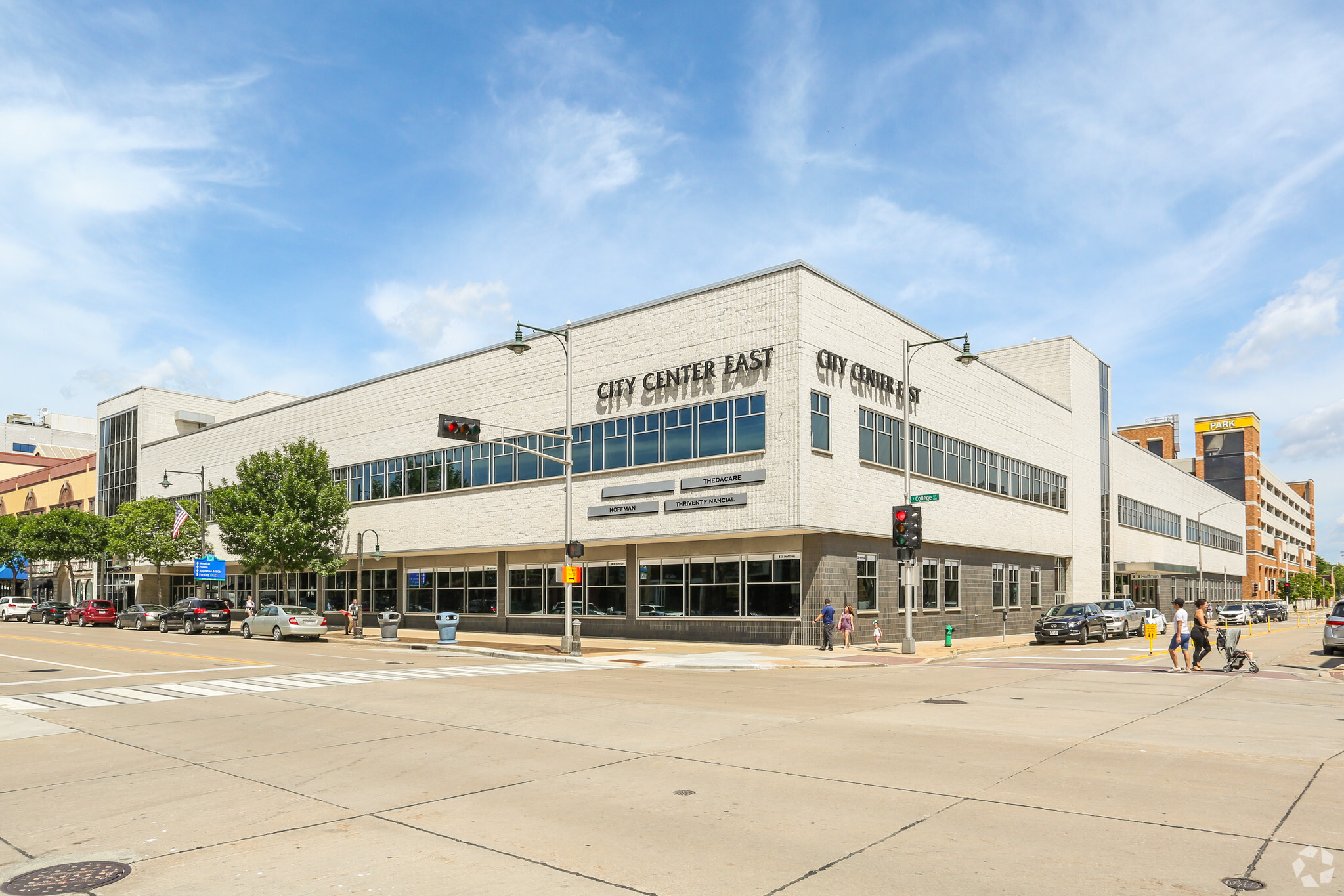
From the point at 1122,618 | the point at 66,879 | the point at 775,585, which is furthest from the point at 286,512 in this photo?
the point at 66,879

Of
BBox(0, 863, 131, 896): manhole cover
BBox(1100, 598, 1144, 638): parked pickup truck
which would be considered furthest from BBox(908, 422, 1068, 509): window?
BBox(0, 863, 131, 896): manhole cover

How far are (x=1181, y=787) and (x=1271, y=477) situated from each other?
153155 millimetres

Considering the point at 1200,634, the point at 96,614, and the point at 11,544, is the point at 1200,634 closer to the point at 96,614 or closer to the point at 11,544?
the point at 96,614

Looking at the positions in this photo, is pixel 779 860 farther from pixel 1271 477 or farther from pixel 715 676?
pixel 1271 477

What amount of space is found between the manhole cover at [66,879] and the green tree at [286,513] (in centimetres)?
4185

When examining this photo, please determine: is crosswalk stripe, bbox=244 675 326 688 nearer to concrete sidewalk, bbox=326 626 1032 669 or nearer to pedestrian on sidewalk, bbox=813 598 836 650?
concrete sidewalk, bbox=326 626 1032 669

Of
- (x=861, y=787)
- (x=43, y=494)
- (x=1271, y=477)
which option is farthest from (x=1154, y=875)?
(x=1271, y=477)

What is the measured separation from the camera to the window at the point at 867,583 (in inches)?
1385

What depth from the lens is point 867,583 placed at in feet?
117

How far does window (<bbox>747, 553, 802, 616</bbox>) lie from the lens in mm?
32875

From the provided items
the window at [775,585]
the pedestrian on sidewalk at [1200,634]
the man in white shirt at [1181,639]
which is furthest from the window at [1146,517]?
the pedestrian on sidewalk at [1200,634]

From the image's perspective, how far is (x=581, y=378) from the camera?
38.6 metres

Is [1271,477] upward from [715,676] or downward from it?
upward

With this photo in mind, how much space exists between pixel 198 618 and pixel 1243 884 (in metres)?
49.5
